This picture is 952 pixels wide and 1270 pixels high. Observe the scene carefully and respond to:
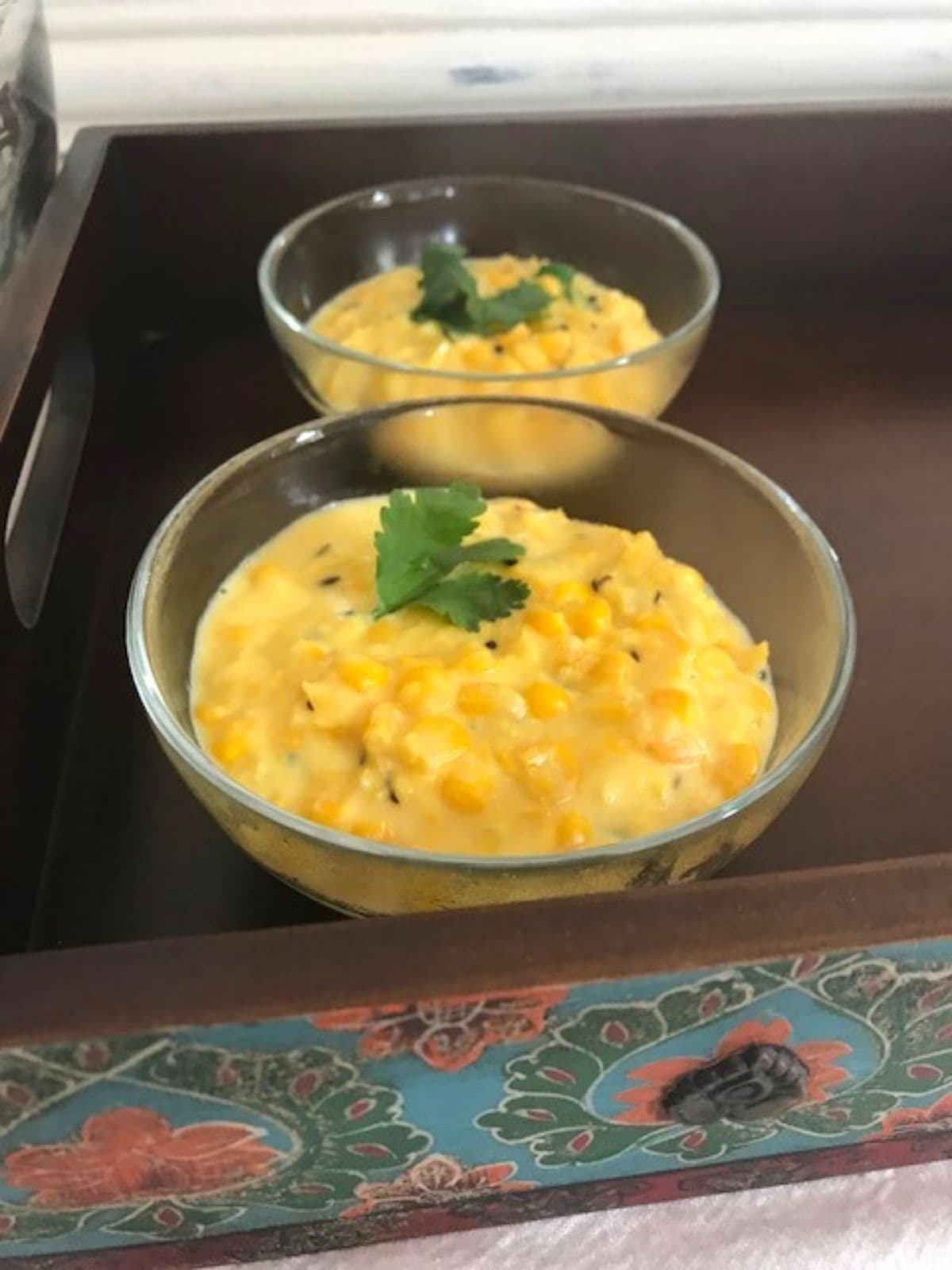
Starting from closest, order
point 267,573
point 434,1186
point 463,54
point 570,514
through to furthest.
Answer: point 434,1186
point 267,573
point 570,514
point 463,54

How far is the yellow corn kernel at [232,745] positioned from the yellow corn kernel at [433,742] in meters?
0.10

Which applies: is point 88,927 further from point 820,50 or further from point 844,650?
point 820,50

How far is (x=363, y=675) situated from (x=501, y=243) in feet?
2.25

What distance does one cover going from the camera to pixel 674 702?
2.58ft

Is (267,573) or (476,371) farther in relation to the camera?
(476,371)

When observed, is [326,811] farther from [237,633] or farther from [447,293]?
[447,293]

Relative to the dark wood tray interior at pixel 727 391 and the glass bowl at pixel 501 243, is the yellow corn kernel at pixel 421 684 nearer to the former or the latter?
Result: the dark wood tray interior at pixel 727 391

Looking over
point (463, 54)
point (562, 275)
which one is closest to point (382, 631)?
point (562, 275)

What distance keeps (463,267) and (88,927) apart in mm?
676

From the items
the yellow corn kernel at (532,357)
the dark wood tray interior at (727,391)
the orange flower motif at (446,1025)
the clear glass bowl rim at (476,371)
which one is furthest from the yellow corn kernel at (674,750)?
the yellow corn kernel at (532,357)

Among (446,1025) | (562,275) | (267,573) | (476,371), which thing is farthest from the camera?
(562,275)

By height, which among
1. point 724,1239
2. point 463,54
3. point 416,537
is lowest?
point 724,1239

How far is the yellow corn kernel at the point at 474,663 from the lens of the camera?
806 millimetres

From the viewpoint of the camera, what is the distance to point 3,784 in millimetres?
777
